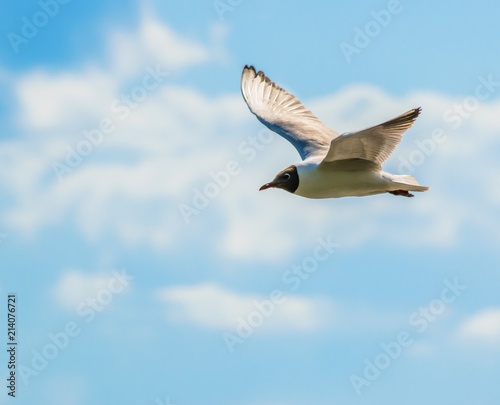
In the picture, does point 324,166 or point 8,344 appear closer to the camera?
point 324,166

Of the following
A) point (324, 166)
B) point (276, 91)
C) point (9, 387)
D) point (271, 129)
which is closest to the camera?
point (324, 166)

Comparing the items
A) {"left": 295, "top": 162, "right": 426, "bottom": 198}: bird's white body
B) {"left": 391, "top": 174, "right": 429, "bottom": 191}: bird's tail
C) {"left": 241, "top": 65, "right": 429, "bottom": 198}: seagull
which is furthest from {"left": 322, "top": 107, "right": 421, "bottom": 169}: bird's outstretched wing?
{"left": 391, "top": 174, "right": 429, "bottom": 191}: bird's tail

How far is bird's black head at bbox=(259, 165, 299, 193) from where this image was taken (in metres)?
14.6

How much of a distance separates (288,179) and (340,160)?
1.01m

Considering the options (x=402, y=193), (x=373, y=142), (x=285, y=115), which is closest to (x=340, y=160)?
(x=373, y=142)

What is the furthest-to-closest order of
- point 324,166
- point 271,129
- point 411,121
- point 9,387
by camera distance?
point 271,129, point 9,387, point 324,166, point 411,121

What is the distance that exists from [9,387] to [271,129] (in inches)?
234

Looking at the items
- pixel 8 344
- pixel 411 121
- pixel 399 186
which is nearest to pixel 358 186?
pixel 399 186

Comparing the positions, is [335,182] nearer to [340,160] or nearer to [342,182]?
[342,182]

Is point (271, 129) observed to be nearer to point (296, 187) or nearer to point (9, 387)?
point (296, 187)

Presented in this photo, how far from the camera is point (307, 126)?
16969 millimetres

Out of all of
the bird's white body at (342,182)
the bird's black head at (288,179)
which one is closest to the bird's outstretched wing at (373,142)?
the bird's white body at (342,182)

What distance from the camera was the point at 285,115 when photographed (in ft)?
57.9

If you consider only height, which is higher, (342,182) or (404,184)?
(342,182)
